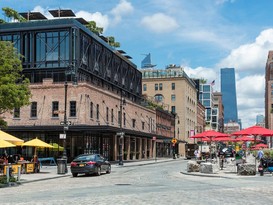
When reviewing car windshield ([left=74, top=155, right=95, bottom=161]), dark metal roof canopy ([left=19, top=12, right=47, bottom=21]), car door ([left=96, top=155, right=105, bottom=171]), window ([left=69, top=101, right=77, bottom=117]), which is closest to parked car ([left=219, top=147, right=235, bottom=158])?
car door ([left=96, top=155, right=105, bottom=171])

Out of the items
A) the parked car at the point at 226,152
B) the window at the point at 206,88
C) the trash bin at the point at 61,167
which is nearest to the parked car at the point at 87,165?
the trash bin at the point at 61,167

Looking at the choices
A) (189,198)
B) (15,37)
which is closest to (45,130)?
(15,37)

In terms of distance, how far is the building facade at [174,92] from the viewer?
110 m

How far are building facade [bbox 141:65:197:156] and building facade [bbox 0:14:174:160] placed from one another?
4303 cm

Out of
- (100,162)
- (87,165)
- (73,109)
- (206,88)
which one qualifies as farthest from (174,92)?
(206,88)

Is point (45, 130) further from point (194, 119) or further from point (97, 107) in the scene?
point (194, 119)

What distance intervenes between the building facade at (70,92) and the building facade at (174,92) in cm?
4303

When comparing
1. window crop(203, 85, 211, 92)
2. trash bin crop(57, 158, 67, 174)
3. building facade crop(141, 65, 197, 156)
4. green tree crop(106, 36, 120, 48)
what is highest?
window crop(203, 85, 211, 92)

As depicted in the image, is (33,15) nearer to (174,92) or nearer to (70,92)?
(70,92)

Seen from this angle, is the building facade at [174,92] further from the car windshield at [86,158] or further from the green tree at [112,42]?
the car windshield at [86,158]

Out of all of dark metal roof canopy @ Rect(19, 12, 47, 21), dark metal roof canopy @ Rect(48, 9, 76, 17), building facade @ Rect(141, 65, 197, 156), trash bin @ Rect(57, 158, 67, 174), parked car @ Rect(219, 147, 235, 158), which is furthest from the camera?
building facade @ Rect(141, 65, 197, 156)

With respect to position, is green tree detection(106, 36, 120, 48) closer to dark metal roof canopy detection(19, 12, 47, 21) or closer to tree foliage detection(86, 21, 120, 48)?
tree foliage detection(86, 21, 120, 48)

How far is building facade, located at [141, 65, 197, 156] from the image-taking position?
110 m

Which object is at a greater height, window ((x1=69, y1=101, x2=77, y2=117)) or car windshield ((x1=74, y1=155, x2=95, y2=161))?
window ((x1=69, y1=101, x2=77, y2=117))
